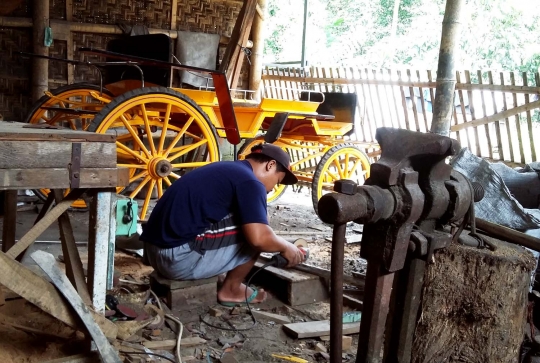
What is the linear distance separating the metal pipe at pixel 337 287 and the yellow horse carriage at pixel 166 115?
2.25 meters

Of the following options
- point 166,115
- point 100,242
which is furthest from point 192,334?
point 166,115

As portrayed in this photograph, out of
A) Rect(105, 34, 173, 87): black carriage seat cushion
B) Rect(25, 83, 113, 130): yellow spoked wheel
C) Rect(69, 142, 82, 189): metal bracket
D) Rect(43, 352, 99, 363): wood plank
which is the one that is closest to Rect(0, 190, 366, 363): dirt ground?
Rect(43, 352, 99, 363): wood plank

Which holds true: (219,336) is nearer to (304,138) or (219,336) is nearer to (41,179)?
(41,179)

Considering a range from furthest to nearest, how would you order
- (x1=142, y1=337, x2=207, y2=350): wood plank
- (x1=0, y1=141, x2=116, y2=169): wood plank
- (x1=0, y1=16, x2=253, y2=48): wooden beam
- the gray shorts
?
(x1=0, y1=16, x2=253, y2=48): wooden beam, the gray shorts, (x1=142, y1=337, x2=207, y2=350): wood plank, (x1=0, y1=141, x2=116, y2=169): wood plank

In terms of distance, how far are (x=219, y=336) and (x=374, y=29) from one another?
49.7ft

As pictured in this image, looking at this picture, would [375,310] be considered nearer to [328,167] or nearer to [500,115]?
[328,167]

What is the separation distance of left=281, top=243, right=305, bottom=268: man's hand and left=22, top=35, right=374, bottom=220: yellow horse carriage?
1.14 m

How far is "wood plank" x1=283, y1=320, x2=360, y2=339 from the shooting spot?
2947 millimetres

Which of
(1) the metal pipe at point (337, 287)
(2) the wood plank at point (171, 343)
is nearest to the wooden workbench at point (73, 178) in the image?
(2) the wood plank at point (171, 343)

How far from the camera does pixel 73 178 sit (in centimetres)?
204

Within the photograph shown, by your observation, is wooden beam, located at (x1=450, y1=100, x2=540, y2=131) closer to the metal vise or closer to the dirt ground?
the dirt ground

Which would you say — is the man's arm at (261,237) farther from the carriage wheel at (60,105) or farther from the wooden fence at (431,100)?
the wooden fence at (431,100)

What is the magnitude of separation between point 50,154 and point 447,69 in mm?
4527

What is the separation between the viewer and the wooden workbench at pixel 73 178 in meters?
1.94
